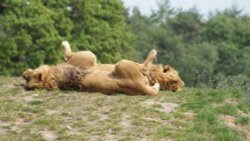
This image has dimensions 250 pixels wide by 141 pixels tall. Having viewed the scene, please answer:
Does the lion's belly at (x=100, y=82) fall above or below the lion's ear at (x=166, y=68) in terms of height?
below

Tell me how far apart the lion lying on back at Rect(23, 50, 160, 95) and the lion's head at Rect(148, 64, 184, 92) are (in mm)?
302

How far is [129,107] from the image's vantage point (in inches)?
391

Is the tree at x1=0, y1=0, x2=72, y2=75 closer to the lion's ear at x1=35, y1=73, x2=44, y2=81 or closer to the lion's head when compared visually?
the lion's ear at x1=35, y1=73, x2=44, y2=81

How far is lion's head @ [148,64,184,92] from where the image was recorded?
1214cm

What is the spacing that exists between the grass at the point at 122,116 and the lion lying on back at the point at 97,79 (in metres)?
0.27

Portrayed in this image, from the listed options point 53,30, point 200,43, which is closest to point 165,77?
point 53,30

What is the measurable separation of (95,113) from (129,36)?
34791 millimetres

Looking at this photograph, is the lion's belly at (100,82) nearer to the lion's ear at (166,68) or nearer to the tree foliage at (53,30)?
the lion's ear at (166,68)

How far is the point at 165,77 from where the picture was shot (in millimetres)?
12273

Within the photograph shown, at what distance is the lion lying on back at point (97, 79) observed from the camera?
37.1 feet

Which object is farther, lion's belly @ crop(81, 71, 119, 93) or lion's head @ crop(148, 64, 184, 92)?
lion's head @ crop(148, 64, 184, 92)

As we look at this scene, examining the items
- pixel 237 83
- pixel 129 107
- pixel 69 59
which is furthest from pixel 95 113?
pixel 237 83

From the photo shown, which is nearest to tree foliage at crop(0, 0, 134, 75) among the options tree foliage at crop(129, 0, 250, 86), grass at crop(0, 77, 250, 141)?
tree foliage at crop(129, 0, 250, 86)

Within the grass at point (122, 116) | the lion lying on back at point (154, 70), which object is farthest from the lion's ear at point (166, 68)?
the grass at point (122, 116)
